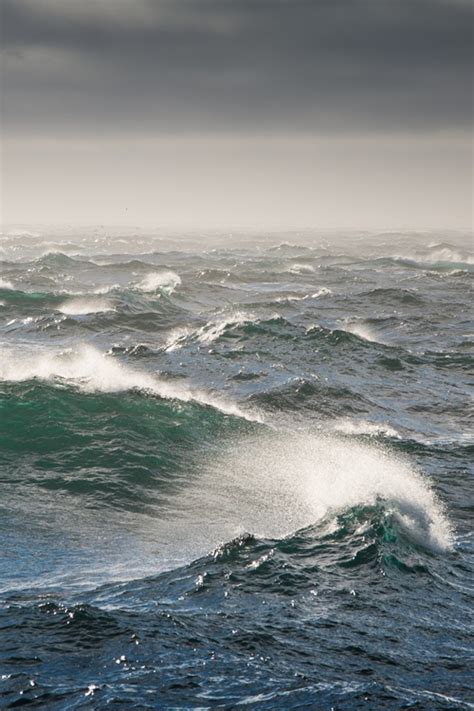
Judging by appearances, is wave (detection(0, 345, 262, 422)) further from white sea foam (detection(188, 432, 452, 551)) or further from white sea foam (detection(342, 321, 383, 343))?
white sea foam (detection(342, 321, 383, 343))

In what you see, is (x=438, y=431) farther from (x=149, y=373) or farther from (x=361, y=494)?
(x=149, y=373)

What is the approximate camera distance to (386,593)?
10.1 meters

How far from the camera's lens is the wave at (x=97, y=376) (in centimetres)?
2138

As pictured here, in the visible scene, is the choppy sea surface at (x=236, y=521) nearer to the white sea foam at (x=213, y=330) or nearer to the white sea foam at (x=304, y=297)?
the white sea foam at (x=213, y=330)

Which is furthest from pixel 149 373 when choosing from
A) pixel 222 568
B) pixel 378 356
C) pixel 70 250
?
pixel 70 250

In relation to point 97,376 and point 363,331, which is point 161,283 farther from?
point 97,376

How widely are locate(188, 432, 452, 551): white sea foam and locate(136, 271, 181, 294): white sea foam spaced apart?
3194 cm

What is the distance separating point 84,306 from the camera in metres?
41.3

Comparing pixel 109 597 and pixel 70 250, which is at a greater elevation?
pixel 70 250

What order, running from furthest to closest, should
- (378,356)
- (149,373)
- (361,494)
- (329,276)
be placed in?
1. (329,276)
2. (378,356)
3. (149,373)
4. (361,494)

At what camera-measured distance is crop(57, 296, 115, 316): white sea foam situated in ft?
129

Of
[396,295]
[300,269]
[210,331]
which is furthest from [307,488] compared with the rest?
[300,269]

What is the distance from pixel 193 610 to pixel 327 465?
7073 millimetres

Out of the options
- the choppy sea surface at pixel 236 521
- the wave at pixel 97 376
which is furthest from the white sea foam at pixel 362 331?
the wave at pixel 97 376
